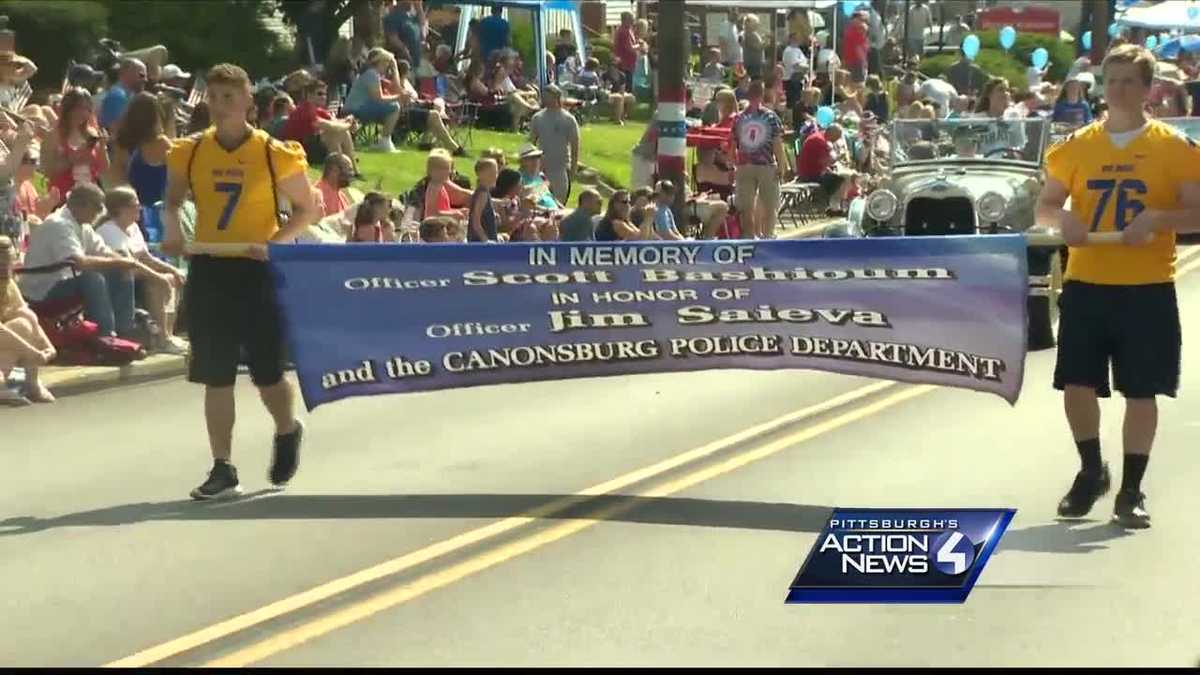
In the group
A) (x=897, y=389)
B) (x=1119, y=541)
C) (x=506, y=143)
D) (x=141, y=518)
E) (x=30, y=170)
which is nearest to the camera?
(x=1119, y=541)

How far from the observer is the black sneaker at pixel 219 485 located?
439 inches

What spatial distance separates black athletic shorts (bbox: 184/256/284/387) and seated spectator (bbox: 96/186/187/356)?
5.87 meters

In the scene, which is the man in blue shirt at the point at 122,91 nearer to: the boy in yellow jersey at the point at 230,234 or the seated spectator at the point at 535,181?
the seated spectator at the point at 535,181

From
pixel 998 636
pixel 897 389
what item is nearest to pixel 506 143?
pixel 897 389

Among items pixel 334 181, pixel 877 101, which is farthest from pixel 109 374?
pixel 877 101

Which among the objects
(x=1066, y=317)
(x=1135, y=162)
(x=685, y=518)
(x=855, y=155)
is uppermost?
(x=1135, y=162)

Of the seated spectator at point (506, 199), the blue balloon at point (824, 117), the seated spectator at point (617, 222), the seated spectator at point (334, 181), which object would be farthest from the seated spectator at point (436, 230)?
the blue balloon at point (824, 117)

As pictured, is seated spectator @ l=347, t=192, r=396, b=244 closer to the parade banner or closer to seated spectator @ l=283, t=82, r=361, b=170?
seated spectator @ l=283, t=82, r=361, b=170

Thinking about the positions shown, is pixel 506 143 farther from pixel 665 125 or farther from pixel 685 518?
pixel 685 518

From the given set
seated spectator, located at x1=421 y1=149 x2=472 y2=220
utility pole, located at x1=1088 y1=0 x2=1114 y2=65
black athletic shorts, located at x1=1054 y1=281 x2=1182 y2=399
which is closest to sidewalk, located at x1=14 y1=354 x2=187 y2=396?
seated spectator, located at x1=421 y1=149 x2=472 y2=220

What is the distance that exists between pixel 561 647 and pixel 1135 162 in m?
3.66

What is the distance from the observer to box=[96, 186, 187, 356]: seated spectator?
55.2 ft

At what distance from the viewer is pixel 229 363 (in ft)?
36.4

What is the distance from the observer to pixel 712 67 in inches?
1527
